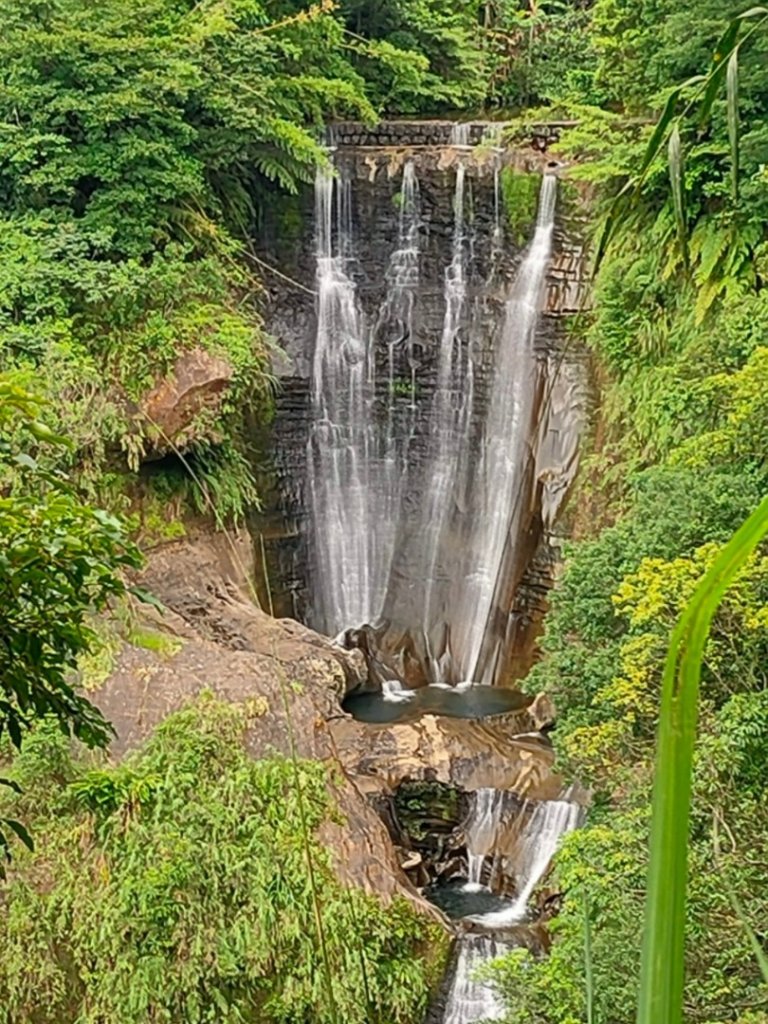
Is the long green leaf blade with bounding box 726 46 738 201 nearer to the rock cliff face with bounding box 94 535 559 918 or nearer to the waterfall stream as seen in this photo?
the rock cliff face with bounding box 94 535 559 918

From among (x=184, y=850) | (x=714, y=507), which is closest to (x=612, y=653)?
(x=714, y=507)

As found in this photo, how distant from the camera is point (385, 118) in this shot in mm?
13195

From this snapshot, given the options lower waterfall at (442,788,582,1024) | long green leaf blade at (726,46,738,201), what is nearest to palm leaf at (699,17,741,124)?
long green leaf blade at (726,46,738,201)

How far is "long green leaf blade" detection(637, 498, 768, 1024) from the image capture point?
0.37 m

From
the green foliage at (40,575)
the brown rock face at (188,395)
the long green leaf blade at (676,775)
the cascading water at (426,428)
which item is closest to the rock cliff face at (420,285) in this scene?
the cascading water at (426,428)

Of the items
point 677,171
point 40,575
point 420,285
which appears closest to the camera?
point 677,171

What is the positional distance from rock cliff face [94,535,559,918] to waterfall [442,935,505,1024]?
325mm

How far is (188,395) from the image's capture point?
30.6ft

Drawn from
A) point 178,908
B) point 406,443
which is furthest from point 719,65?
point 406,443

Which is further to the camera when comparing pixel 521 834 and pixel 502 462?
pixel 502 462

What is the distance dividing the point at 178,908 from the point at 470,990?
7.03 feet

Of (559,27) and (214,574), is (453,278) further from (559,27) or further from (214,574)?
(559,27)

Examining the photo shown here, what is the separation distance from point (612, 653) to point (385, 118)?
9.43 meters

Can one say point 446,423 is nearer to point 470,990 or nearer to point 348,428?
point 348,428
